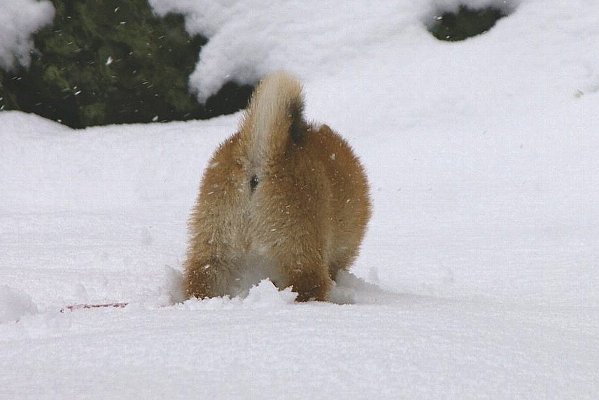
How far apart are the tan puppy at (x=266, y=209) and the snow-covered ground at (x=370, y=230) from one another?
0.67ft

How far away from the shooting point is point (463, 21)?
7.12 metres

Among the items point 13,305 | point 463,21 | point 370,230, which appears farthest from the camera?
point 463,21

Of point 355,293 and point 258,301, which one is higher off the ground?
point 258,301

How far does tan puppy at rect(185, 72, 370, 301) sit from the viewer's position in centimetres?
238

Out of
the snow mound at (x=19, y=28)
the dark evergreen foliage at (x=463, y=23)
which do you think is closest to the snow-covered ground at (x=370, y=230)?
the dark evergreen foliage at (x=463, y=23)

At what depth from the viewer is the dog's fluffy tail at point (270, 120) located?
2457 mm

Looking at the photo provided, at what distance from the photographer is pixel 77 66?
7.25 metres

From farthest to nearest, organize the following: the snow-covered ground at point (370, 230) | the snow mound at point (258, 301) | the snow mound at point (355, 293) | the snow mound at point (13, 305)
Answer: the snow mound at point (355, 293), the snow mound at point (258, 301), the snow mound at point (13, 305), the snow-covered ground at point (370, 230)

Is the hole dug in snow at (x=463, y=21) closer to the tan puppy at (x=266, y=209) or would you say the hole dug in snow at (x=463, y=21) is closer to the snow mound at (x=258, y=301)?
the tan puppy at (x=266, y=209)

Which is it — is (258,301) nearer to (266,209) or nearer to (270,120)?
(266,209)

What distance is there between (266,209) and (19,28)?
19.6ft

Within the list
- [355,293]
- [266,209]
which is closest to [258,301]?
[266,209]

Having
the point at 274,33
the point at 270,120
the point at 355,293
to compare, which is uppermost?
the point at 270,120

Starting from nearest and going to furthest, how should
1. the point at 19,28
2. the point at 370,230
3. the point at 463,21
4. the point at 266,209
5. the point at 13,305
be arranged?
the point at 13,305, the point at 266,209, the point at 370,230, the point at 463,21, the point at 19,28
